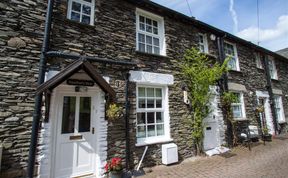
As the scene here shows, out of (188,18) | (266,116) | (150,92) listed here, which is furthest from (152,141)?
(266,116)

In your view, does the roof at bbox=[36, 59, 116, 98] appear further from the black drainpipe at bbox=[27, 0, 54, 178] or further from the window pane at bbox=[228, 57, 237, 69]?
the window pane at bbox=[228, 57, 237, 69]

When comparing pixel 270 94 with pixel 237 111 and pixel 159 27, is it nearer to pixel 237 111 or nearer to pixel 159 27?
pixel 237 111

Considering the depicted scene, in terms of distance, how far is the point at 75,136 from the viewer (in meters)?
4.58

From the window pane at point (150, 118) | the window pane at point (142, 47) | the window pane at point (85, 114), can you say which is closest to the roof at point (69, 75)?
the window pane at point (85, 114)

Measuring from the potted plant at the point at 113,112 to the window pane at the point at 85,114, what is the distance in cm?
56

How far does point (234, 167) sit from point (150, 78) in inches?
150

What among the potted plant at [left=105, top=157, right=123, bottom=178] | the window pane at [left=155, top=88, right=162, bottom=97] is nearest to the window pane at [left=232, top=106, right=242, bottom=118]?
the window pane at [left=155, top=88, right=162, bottom=97]

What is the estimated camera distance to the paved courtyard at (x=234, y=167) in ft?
15.5

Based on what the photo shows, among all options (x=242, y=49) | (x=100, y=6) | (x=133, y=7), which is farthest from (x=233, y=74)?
(x=100, y=6)

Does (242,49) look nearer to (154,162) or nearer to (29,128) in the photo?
(154,162)

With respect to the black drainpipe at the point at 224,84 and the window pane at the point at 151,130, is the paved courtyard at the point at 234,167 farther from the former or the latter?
the window pane at the point at 151,130

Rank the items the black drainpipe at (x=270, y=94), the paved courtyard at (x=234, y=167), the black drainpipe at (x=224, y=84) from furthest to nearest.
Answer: the black drainpipe at (x=270, y=94) → the black drainpipe at (x=224, y=84) → the paved courtyard at (x=234, y=167)

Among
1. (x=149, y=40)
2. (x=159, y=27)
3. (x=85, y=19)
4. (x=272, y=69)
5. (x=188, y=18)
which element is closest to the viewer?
(x=85, y=19)

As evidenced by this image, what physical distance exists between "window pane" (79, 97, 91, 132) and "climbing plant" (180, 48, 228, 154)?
370 cm
